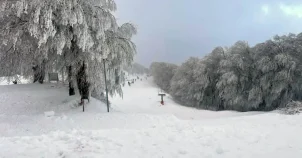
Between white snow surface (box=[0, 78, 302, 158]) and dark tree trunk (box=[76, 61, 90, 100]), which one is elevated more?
dark tree trunk (box=[76, 61, 90, 100])

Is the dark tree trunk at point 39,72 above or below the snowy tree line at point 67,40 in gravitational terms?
below

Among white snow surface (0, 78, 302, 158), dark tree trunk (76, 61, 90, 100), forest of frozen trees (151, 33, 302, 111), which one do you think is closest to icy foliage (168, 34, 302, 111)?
forest of frozen trees (151, 33, 302, 111)

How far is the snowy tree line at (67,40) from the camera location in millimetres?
11883

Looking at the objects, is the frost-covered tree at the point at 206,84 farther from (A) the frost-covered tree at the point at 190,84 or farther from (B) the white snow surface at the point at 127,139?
(B) the white snow surface at the point at 127,139

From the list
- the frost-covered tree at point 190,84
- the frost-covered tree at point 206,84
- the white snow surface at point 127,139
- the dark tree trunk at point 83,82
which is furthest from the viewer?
the frost-covered tree at point 190,84

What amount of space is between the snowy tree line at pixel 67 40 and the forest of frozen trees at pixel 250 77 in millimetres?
22062

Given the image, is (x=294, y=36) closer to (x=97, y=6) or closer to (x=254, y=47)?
(x=254, y=47)

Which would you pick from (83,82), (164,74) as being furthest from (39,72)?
(164,74)

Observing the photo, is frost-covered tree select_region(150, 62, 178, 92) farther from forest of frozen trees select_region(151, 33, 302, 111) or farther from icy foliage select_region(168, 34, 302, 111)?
icy foliage select_region(168, 34, 302, 111)

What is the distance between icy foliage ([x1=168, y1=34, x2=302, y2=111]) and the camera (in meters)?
32.0

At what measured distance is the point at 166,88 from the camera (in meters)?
70.0

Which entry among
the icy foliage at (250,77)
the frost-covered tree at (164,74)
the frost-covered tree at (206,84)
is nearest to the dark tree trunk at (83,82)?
the icy foliage at (250,77)

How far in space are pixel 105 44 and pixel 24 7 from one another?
13.2 ft

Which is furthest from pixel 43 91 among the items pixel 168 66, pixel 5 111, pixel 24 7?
pixel 168 66
